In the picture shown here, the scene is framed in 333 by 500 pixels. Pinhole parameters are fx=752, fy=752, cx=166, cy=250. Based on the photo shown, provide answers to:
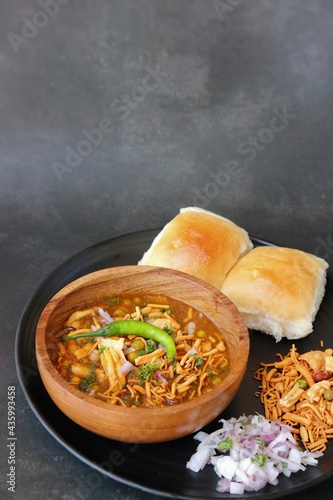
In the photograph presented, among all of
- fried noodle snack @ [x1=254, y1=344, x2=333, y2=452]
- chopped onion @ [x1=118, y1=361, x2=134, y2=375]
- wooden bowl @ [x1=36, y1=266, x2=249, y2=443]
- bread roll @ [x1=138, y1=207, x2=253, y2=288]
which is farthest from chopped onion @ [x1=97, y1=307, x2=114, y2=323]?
fried noodle snack @ [x1=254, y1=344, x2=333, y2=452]

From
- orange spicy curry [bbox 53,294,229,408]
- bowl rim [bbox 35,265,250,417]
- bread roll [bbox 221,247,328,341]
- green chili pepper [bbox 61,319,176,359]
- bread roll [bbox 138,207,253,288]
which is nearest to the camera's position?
bowl rim [bbox 35,265,250,417]

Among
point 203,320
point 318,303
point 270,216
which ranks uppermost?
point 203,320

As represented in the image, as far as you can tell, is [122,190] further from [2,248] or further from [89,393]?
[89,393]

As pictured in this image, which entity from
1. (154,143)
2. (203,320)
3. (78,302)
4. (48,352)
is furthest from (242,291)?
(154,143)

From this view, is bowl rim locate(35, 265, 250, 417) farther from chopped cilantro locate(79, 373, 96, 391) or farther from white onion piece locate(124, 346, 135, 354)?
white onion piece locate(124, 346, 135, 354)

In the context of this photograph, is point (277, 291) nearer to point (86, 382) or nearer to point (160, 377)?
point (160, 377)

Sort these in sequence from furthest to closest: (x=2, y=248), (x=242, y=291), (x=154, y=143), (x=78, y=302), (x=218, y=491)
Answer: (x=154, y=143)
(x=2, y=248)
(x=242, y=291)
(x=78, y=302)
(x=218, y=491)

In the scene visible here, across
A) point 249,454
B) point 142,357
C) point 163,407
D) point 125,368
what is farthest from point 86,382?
point 249,454

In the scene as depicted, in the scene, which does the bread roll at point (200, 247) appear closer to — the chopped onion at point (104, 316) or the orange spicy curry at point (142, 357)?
the orange spicy curry at point (142, 357)
